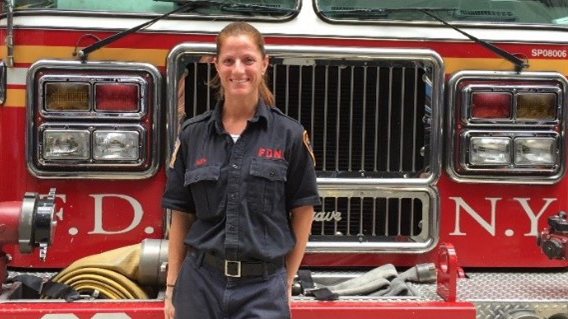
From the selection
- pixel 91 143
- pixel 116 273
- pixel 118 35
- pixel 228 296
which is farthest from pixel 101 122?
pixel 228 296

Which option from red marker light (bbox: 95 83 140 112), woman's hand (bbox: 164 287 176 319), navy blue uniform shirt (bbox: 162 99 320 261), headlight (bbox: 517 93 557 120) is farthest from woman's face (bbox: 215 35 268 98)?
headlight (bbox: 517 93 557 120)

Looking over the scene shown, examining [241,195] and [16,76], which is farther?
[16,76]

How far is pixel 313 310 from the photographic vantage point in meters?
2.86

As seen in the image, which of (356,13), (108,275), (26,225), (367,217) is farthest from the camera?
(367,217)

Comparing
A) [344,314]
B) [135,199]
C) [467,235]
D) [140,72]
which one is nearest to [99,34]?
[140,72]

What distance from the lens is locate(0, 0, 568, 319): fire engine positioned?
329 cm

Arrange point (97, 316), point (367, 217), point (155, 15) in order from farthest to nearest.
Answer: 1. point (367, 217)
2. point (155, 15)
3. point (97, 316)

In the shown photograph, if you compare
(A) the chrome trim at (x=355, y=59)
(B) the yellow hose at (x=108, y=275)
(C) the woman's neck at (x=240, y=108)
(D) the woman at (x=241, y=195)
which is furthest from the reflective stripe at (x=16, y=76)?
(C) the woman's neck at (x=240, y=108)

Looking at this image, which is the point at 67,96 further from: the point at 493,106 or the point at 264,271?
the point at 493,106

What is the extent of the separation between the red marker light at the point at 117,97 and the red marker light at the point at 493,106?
1.45 m

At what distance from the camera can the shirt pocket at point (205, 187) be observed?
2.42 metres

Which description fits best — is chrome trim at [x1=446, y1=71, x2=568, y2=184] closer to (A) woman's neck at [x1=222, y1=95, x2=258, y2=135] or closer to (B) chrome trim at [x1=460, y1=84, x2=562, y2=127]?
(B) chrome trim at [x1=460, y1=84, x2=562, y2=127]

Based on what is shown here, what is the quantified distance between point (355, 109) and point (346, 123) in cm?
7

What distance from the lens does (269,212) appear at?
2451 millimetres
